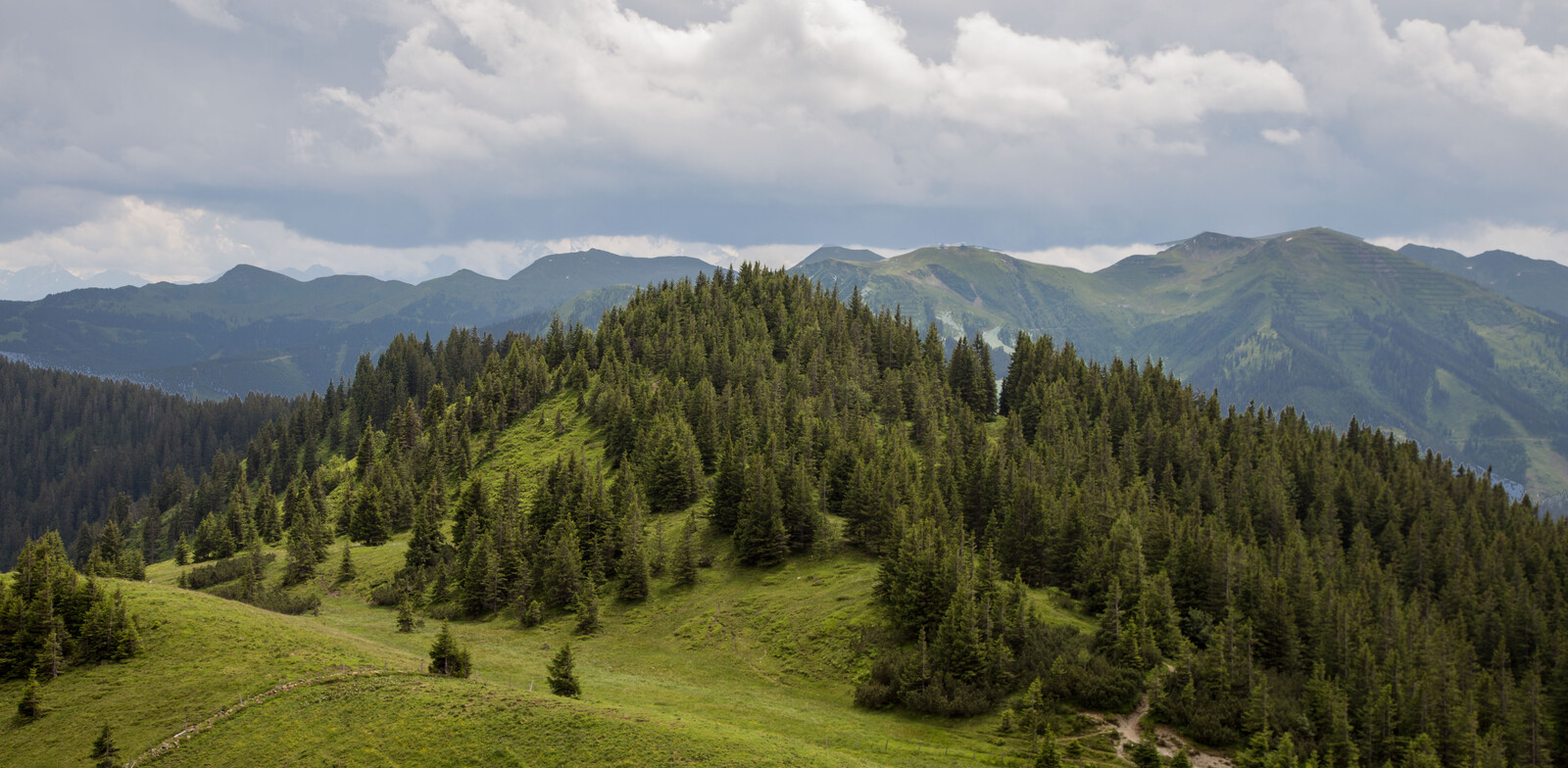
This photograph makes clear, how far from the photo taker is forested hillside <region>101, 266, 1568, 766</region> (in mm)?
71250

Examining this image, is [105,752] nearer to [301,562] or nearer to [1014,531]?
[301,562]

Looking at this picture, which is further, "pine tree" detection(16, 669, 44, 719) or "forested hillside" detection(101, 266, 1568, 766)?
"forested hillside" detection(101, 266, 1568, 766)

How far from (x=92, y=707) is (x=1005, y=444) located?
127m

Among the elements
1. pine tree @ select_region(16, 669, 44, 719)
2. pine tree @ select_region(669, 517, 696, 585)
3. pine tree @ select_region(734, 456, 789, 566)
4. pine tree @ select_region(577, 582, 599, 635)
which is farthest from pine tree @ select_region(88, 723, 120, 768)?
pine tree @ select_region(734, 456, 789, 566)

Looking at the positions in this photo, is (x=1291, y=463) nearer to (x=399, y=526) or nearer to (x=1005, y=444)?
(x=1005, y=444)

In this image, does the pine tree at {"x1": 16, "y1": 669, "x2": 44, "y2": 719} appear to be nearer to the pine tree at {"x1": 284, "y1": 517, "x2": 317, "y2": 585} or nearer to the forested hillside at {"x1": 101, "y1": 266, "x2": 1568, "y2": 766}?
the forested hillside at {"x1": 101, "y1": 266, "x2": 1568, "y2": 766}

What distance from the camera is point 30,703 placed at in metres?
54.2

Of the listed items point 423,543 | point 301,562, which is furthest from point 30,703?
point 301,562

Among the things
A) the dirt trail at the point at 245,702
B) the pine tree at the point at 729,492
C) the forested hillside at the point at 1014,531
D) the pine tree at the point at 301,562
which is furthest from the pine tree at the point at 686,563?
the pine tree at the point at 301,562

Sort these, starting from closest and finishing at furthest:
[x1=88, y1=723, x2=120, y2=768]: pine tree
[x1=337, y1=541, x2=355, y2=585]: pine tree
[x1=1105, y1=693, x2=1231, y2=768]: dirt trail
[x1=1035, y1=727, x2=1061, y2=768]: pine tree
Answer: [x1=88, y1=723, x2=120, y2=768]: pine tree < [x1=1035, y1=727, x2=1061, y2=768]: pine tree < [x1=1105, y1=693, x2=1231, y2=768]: dirt trail < [x1=337, y1=541, x2=355, y2=585]: pine tree

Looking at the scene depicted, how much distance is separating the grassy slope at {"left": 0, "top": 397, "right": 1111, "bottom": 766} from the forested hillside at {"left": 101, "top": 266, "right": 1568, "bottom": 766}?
522 cm

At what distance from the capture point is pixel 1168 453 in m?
155

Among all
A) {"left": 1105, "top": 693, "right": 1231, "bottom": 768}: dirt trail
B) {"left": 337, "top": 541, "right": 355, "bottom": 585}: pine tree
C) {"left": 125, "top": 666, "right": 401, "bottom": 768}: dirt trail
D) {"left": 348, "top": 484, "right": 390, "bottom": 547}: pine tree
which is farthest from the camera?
{"left": 348, "top": 484, "right": 390, "bottom": 547}: pine tree

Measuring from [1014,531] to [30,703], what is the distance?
3683 inches
